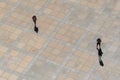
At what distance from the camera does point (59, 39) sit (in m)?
21.5

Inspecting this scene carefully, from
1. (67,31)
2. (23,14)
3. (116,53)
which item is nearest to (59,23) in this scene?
(67,31)

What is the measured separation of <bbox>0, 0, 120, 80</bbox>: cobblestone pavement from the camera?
20.0 meters

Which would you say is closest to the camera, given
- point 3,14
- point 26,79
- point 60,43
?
point 26,79

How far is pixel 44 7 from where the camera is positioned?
75.6ft

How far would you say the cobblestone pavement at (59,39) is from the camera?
786 inches

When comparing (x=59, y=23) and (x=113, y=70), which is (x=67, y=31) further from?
(x=113, y=70)

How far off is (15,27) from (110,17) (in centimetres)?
593

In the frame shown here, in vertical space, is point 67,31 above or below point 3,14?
below

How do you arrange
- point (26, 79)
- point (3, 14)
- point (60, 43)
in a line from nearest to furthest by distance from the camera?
point (26, 79) < point (60, 43) < point (3, 14)

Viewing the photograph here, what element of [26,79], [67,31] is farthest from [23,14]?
[26,79]

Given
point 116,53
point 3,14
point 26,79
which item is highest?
point 3,14

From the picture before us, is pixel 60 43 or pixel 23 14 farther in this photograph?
pixel 23 14

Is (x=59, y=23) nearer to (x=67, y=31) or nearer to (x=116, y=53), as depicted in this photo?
(x=67, y=31)

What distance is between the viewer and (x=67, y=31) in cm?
2184
